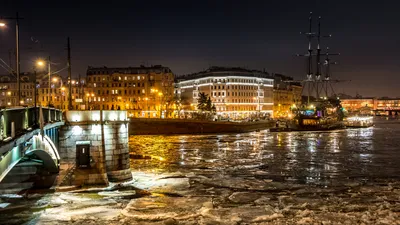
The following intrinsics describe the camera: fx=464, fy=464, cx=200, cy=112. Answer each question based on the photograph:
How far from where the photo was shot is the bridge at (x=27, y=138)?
16484mm

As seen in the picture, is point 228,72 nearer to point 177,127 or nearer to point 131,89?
point 131,89

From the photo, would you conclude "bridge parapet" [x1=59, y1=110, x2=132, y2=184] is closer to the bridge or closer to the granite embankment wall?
the bridge

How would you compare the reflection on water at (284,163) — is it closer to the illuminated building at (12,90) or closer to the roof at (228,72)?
the illuminated building at (12,90)

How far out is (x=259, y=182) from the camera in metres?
33.0

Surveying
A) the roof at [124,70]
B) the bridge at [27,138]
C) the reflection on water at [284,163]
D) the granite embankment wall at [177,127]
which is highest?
the roof at [124,70]

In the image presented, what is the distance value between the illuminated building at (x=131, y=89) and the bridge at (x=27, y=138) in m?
109

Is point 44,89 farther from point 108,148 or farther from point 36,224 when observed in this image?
point 36,224

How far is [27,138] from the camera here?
20062mm

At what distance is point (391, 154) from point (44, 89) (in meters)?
109

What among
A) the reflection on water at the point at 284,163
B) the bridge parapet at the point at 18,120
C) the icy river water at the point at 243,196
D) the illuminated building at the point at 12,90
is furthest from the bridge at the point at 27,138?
the illuminated building at the point at 12,90

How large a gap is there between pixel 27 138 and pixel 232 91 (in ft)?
459

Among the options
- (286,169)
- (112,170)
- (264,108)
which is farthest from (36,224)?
(264,108)

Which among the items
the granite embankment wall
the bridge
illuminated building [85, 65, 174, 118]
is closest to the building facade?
illuminated building [85, 65, 174, 118]

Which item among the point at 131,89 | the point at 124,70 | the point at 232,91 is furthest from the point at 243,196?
the point at 232,91
